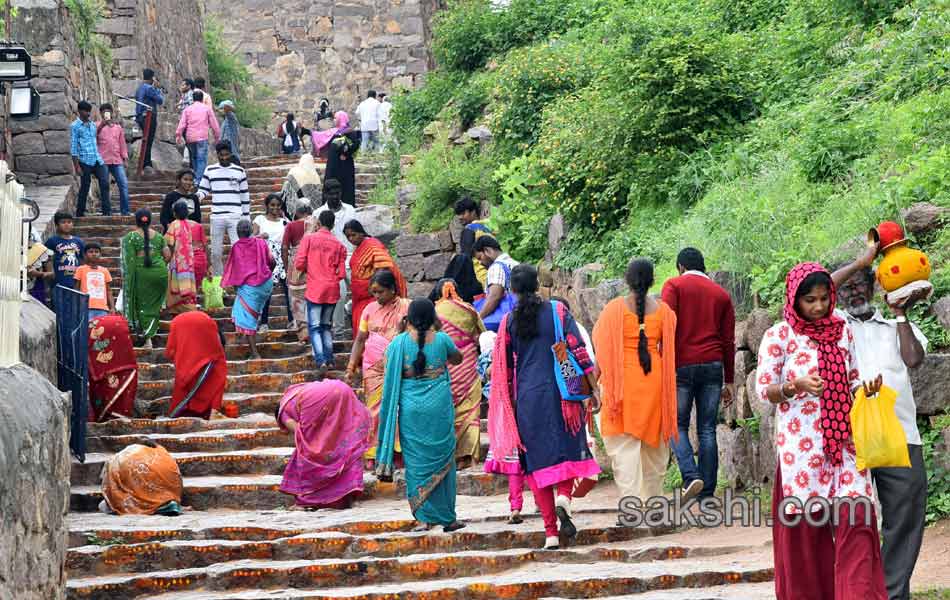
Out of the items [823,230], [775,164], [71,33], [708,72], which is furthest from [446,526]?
[71,33]

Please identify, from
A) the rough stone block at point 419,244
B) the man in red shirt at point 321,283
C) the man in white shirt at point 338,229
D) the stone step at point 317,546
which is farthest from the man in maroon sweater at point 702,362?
the rough stone block at point 419,244

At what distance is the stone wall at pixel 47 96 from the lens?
19.8 m

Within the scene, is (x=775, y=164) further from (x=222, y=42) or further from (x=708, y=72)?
(x=222, y=42)

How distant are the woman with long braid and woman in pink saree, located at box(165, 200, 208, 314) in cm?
639

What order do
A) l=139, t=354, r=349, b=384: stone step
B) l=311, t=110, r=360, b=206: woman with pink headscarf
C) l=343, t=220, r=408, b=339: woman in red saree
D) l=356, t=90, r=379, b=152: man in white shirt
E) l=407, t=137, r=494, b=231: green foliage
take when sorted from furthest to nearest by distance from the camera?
1. l=356, t=90, r=379, b=152: man in white shirt
2. l=311, t=110, r=360, b=206: woman with pink headscarf
3. l=407, t=137, r=494, b=231: green foliage
4. l=139, t=354, r=349, b=384: stone step
5. l=343, t=220, r=408, b=339: woman in red saree

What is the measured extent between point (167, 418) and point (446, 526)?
4.00 m

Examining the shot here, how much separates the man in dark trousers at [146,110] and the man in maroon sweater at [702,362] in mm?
14340

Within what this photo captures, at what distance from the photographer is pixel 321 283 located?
45.9 feet

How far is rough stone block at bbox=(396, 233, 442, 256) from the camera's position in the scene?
17109 millimetres

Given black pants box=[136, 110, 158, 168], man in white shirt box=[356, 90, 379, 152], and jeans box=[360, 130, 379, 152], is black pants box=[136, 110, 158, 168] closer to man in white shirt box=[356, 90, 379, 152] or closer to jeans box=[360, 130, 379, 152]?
jeans box=[360, 130, 379, 152]

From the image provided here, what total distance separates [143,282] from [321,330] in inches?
80.0

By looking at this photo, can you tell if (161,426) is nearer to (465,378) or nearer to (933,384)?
(465,378)

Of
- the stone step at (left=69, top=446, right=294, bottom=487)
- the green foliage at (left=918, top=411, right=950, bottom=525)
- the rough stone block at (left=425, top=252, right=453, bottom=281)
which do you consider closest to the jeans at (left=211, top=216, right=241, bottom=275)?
the rough stone block at (left=425, top=252, right=453, bottom=281)

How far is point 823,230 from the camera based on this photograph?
10500mm
